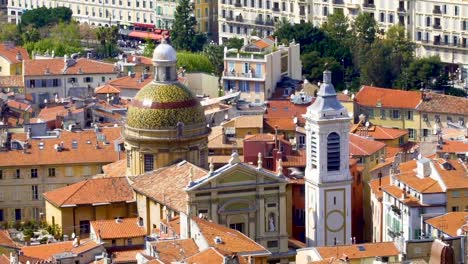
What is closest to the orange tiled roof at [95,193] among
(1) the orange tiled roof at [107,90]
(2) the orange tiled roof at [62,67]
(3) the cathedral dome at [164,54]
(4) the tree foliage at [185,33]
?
(3) the cathedral dome at [164,54]

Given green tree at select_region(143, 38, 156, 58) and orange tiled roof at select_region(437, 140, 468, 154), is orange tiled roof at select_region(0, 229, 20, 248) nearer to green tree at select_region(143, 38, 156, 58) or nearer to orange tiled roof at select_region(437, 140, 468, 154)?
→ orange tiled roof at select_region(437, 140, 468, 154)

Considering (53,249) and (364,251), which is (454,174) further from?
(53,249)

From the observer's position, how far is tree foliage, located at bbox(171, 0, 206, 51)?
555 ft

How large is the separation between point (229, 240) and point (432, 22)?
79.4 meters

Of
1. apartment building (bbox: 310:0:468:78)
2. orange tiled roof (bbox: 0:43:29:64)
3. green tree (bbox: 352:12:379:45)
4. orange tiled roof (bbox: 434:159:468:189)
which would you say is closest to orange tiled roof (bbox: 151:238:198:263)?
orange tiled roof (bbox: 434:159:468:189)

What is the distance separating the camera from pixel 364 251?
8881cm

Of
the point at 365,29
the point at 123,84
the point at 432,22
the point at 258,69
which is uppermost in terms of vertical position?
the point at 432,22

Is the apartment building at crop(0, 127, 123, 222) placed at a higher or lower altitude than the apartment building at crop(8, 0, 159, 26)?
lower

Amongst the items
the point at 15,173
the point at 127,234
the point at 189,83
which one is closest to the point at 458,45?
the point at 189,83

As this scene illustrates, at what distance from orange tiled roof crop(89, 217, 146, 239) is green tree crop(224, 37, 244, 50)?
184 ft

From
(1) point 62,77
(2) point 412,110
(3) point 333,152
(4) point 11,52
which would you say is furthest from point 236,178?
(4) point 11,52

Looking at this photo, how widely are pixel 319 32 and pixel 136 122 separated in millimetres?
57225

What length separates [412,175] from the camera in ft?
339

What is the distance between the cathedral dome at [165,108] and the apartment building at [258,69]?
35815 mm
